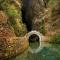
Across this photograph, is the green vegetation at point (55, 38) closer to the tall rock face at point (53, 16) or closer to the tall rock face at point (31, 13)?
the tall rock face at point (31, 13)

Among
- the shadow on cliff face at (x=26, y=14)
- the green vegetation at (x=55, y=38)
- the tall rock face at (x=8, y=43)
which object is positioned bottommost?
the green vegetation at (x=55, y=38)

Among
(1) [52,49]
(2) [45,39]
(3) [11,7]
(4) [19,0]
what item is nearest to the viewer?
(1) [52,49]

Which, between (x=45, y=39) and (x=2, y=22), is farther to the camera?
(x=45, y=39)

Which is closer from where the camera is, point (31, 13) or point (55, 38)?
point (55, 38)

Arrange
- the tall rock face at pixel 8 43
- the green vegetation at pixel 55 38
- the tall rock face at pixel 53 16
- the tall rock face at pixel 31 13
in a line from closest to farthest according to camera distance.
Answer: the tall rock face at pixel 8 43
the green vegetation at pixel 55 38
the tall rock face at pixel 31 13
the tall rock face at pixel 53 16

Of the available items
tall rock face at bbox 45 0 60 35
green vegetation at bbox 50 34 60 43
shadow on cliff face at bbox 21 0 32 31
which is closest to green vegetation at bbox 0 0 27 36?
green vegetation at bbox 50 34 60 43

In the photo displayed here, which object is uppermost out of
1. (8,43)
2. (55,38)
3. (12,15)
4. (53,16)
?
(12,15)

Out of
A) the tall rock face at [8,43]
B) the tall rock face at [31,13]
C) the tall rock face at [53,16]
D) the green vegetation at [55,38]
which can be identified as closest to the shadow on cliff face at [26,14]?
the tall rock face at [31,13]

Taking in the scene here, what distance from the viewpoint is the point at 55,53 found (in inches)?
705

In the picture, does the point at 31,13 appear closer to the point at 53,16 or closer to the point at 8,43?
the point at 53,16

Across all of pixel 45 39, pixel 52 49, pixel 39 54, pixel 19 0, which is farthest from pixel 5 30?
pixel 19 0

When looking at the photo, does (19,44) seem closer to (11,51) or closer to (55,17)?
(11,51)

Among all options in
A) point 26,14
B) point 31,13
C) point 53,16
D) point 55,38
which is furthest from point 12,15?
point 53,16

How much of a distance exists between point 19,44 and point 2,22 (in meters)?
1.54
